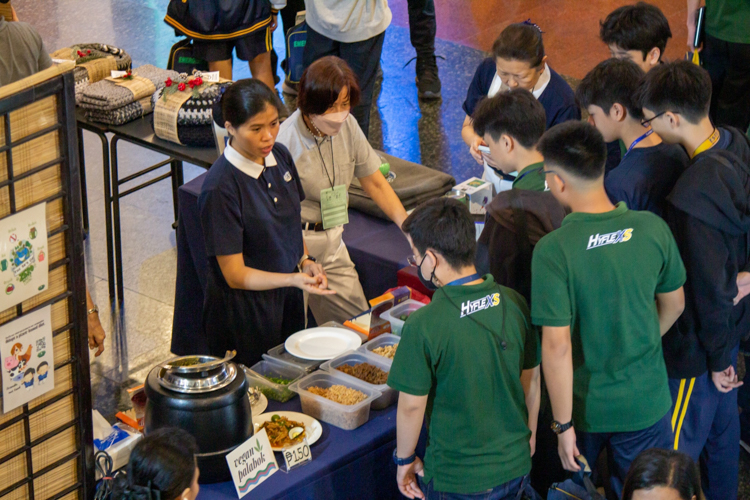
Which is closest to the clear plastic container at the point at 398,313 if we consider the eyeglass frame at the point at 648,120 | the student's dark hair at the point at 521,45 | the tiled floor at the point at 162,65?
the eyeglass frame at the point at 648,120

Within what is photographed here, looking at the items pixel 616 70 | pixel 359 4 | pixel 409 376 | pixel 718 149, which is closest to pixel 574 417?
pixel 409 376

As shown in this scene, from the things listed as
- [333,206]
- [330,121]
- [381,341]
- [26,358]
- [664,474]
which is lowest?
[381,341]

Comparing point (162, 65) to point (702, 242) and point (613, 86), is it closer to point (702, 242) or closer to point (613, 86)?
point (613, 86)

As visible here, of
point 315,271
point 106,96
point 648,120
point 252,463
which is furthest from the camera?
point 106,96

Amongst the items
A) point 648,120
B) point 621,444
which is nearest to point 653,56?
point 648,120

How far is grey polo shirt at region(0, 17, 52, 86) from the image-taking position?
11.5 ft

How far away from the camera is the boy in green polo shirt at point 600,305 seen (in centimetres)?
212

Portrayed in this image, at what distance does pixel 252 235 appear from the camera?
2.79 metres

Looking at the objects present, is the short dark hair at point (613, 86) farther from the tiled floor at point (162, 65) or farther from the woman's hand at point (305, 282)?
the tiled floor at point (162, 65)

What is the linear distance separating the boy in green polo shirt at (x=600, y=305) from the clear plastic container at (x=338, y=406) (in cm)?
54

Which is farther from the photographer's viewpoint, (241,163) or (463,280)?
(241,163)

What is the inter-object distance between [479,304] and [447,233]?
19 centimetres

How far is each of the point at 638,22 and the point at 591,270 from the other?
171cm

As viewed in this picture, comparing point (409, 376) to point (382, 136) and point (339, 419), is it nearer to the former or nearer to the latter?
point (339, 419)
